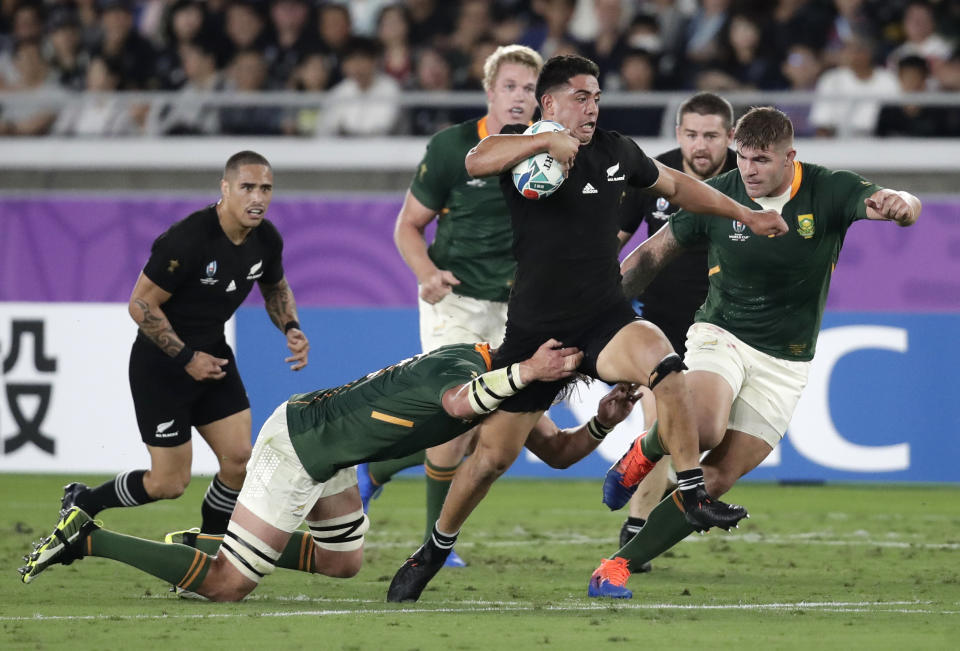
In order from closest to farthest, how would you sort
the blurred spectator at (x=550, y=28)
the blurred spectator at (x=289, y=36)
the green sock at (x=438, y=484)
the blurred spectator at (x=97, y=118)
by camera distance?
Result: the green sock at (x=438, y=484) → the blurred spectator at (x=550, y=28) → the blurred spectator at (x=97, y=118) → the blurred spectator at (x=289, y=36)

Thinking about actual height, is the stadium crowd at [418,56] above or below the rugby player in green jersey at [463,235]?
above

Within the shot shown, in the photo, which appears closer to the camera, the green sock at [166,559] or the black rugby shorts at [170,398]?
the green sock at [166,559]

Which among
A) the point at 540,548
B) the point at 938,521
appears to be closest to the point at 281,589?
the point at 540,548

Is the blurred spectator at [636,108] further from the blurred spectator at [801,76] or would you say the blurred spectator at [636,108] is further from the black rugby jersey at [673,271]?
the black rugby jersey at [673,271]

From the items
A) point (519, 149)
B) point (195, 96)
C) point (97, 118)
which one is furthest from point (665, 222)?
point (97, 118)

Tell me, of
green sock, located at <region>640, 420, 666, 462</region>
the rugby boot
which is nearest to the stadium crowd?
green sock, located at <region>640, 420, 666, 462</region>

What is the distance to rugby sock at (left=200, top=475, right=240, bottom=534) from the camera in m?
8.10

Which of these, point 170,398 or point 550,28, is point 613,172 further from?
point 550,28

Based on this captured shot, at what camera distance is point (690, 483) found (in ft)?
21.2

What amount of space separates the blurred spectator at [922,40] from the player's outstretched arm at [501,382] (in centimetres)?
935

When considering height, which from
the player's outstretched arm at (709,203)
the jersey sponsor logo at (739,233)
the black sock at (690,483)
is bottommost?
the black sock at (690,483)

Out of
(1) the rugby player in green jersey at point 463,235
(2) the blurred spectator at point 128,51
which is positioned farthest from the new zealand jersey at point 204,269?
(2) the blurred spectator at point 128,51

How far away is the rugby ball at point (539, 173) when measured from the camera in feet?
21.0

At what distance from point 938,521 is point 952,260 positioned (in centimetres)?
326
